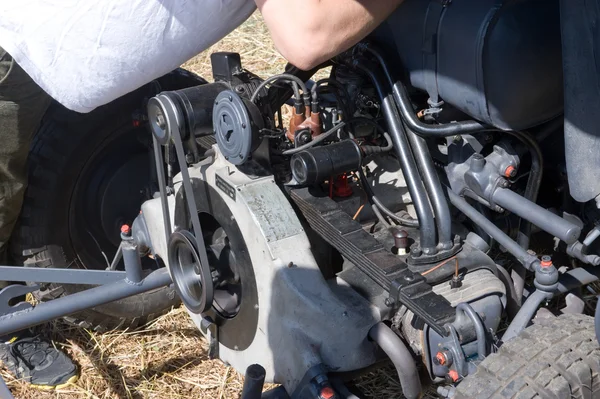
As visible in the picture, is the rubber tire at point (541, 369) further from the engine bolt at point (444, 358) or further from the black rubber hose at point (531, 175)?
the black rubber hose at point (531, 175)

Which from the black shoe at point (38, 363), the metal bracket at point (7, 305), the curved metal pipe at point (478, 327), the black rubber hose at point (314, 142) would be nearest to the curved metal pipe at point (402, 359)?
the curved metal pipe at point (478, 327)

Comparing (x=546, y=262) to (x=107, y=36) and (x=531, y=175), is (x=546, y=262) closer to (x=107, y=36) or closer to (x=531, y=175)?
(x=531, y=175)

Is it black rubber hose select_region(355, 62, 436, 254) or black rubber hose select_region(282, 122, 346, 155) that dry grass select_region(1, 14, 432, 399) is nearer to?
black rubber hose select_region(355, 62, 436, 254)

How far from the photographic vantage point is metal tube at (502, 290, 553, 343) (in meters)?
1.68

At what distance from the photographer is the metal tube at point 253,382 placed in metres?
1.82

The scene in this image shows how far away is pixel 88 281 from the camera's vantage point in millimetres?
2195

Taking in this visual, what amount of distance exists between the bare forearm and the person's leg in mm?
1068

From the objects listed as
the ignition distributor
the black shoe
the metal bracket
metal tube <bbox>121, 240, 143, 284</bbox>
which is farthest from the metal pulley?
the black shoe

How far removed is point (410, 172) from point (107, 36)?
0.81 meters

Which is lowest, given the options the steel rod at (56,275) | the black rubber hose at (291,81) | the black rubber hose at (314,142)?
the steel rod at (56,275)

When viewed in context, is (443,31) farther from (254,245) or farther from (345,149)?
(254,245)

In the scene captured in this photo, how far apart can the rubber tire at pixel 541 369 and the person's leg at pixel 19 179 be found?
1562 millimetres

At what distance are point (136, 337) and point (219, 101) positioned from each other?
128 centimetres

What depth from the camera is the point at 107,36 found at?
174 cm
